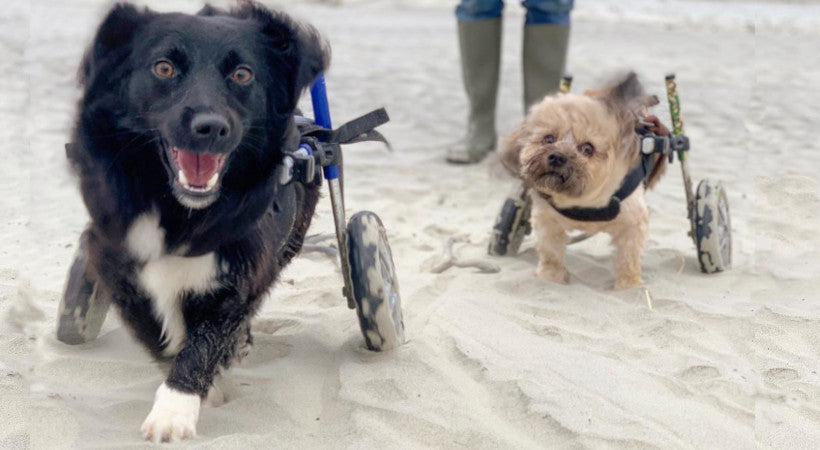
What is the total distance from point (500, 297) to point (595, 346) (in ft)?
1.68

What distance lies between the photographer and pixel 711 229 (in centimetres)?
359

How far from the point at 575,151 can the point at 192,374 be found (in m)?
1.62

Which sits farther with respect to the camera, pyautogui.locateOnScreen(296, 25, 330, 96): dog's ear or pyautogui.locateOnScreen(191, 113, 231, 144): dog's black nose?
pyautogui.locateOnScreen(296, 25, 330, 96): dog's ear

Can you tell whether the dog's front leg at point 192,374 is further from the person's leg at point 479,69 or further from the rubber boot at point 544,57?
the person's leg at point 479,69

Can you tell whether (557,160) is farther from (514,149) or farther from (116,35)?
(116,35)

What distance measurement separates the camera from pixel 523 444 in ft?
7.36

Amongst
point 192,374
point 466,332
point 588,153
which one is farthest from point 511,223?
point 192,374

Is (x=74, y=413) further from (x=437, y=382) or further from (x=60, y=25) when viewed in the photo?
(x=60, y=25)

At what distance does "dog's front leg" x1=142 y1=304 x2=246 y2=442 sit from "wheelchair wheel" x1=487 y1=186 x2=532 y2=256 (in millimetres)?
1622

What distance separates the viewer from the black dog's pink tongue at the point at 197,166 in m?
2.14

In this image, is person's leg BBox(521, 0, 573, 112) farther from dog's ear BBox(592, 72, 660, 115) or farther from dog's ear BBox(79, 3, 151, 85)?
dog's ear BBox(79, 3, 151, 85)

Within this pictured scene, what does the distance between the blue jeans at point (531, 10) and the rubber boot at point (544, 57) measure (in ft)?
0.14

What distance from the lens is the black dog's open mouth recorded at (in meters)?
2.12

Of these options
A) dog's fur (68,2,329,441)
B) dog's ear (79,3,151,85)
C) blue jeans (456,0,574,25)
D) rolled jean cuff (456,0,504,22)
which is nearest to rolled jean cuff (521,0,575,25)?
blue jeans (456,0,574,25)
